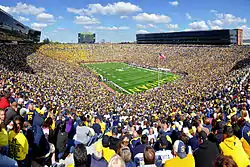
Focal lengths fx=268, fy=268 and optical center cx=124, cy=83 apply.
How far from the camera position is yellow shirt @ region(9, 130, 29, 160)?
5.34 meters

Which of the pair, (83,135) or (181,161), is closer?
(181,161)

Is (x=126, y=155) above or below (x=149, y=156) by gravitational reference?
below

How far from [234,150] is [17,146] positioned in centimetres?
412

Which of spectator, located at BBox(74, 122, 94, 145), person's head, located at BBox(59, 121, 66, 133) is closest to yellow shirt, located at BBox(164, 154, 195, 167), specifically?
spectator, located at BBox(74, 122, 94, 145)

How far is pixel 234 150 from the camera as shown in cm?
470

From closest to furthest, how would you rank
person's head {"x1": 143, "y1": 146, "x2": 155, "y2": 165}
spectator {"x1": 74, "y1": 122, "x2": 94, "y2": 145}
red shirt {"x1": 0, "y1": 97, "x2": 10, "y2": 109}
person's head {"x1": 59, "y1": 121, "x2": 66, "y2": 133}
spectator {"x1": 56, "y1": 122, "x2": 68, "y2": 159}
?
person's head {"x1": 143, "y1": 146, "x2": 155, "y2": 165} → spectator {"x1": 56, "y1": 122, "x2": 68, "y2": 159} → spectator {"x1": 74, "y1": 122, "x2": 94, "y2": 145} → person's head {"x1": 59, "y1": 121, "x2": 66, "y2": 133} → red shirt {"x1": 0, "y1": 97, "x2": 10, "y2": 109}

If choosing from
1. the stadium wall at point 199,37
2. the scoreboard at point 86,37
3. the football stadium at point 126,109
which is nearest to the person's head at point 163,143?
the football stadium at point 126,109

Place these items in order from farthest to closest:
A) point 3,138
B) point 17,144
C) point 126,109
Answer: point 126,109 < point 17,144 < point 3,138

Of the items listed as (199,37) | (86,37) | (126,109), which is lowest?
(126,109)

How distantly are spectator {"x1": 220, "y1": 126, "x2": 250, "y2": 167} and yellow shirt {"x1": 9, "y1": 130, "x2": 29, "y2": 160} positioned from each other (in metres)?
3.83

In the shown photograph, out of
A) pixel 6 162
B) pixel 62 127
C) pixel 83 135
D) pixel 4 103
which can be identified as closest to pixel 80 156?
pixel 6 162

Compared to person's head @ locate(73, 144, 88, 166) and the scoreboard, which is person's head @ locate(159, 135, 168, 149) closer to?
person's head @ locate(73, 144, 88, 166)

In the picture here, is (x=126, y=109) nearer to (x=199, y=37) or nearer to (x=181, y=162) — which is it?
(x=181, y=162)

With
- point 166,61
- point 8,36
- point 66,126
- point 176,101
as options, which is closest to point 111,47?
point 166,61
